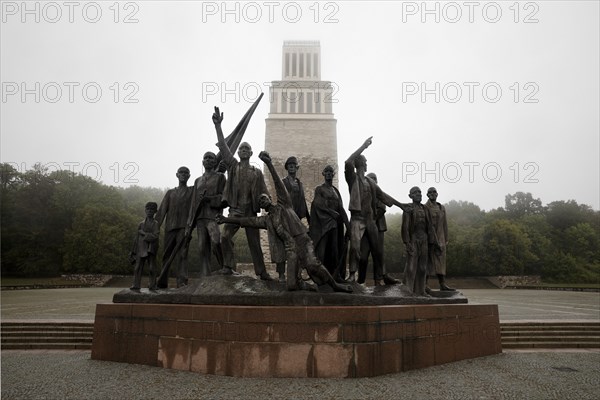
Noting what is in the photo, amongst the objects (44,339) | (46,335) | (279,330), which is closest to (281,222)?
(279,330)

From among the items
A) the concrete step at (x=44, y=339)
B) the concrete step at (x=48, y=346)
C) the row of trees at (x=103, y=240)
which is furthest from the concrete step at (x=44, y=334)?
the row of trees at (x=103, y=240)

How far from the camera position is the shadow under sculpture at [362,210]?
7461 millimetres

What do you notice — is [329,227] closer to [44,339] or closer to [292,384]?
[292,384]

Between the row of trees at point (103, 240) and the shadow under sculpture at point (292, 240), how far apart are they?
35352 millimetres

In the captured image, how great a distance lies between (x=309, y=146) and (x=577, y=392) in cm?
4716

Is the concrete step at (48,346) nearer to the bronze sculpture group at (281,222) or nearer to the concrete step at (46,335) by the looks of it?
the concrete step at (46,335)

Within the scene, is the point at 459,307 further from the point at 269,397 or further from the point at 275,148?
the point at 275,148

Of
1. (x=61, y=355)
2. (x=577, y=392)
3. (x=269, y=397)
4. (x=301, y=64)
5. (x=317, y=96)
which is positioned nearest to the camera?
(x=269, y=397)

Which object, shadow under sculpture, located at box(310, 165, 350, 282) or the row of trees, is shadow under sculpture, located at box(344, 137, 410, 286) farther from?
the row of trees

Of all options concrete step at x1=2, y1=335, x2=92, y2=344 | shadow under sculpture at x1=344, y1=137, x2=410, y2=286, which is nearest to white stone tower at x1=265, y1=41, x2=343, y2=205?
concrete step at x1=2, y1=335, x2=92, y2=344

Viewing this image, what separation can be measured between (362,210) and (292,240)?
5.80 ft

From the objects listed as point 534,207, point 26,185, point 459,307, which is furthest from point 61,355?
point 534,207

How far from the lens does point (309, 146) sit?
51625 millimetres

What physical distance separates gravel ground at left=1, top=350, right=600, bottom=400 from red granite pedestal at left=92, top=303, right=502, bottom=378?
17 centimetres
